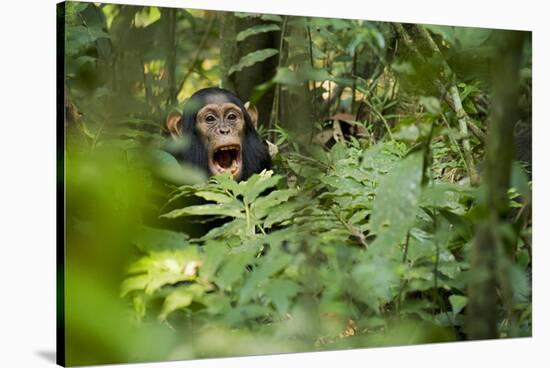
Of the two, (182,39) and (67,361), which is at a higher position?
(182,39)

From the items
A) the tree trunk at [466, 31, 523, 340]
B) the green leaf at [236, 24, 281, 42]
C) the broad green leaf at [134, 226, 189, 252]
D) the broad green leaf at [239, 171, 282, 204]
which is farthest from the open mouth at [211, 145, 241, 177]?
the tree trunk at [466, 31, 523, 340]

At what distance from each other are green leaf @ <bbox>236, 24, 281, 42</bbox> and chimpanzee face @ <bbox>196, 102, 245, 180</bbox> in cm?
28

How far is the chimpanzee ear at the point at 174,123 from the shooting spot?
3.79m

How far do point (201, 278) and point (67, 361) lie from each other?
724mm

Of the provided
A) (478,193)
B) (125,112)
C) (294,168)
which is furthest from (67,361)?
(478,193)

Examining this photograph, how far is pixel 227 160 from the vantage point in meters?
3.97

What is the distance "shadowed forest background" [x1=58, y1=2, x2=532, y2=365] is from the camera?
11.2ft

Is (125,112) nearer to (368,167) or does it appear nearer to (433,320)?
(368,167)

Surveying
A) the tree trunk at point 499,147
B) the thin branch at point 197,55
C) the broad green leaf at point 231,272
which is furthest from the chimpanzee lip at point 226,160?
the tree trunk at point 499,147

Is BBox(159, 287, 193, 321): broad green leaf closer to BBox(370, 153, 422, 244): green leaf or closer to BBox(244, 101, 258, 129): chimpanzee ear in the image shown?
BBox(244, 101, 258, 129): chimpanzee ear

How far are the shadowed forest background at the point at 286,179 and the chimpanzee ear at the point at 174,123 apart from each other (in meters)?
0.03

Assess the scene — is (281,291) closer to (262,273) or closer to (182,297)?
(262,273)

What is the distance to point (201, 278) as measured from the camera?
3006mm

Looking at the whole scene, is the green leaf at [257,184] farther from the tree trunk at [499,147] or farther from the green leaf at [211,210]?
the tree trunk at [499,147]
